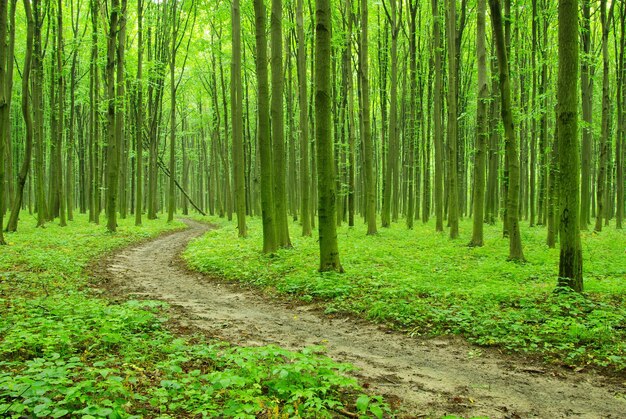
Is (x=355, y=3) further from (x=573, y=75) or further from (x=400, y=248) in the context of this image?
(x=573, y=75)

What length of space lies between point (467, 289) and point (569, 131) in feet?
10.7

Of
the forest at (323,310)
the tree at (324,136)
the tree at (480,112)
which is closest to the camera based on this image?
the forest at (323,310)

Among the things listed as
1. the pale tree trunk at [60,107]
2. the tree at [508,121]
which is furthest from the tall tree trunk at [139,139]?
the tree at [508,121]

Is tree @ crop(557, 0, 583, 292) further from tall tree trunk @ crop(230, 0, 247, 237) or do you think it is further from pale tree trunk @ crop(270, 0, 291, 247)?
tall tree trunk @ crop(230, 0, 247, 237)

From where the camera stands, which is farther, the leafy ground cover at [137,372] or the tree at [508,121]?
the tree at [508,121]

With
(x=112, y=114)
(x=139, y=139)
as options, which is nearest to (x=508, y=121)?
(x=112, y=114)

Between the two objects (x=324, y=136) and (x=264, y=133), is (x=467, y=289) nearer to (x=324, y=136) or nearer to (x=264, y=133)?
(x=324, y=136)

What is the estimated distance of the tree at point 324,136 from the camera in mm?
8883

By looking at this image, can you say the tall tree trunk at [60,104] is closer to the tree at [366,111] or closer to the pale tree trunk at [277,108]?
the pale tree trunk at [277,108]

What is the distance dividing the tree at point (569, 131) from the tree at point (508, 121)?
303cm

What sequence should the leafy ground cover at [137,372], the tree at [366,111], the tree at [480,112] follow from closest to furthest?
1. the leafy ground cover at [137,372]
2. the tree at [480,112]
3. the tree at [366,111]

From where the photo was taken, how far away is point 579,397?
4.13m

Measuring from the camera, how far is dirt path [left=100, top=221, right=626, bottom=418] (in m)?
3.91

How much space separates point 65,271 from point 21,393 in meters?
7.27
